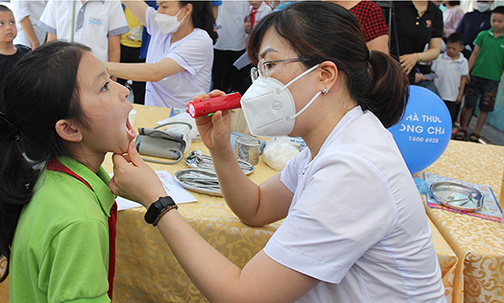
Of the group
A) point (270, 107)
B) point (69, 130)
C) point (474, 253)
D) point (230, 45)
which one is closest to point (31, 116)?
point (69, 130)

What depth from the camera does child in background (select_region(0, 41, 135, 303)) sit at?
2.96ft

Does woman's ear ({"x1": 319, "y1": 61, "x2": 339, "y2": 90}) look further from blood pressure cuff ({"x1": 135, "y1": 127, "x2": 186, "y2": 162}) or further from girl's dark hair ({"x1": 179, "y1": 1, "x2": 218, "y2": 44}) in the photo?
girl's dark hair ({"x1": 179, "y1": 1, "x2": 218, "y2": 44})

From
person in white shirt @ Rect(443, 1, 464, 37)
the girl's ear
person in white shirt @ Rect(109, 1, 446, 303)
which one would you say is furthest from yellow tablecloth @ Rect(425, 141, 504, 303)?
person in white shirt @ Rect(443, 1, 464, 37)

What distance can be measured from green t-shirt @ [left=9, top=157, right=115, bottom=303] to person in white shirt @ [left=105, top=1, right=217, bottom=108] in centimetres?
147

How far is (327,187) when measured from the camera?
2.71 ft

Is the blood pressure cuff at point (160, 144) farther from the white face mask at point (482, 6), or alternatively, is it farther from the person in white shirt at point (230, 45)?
the white face mask at point (482, 6)

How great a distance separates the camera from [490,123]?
5.72 m

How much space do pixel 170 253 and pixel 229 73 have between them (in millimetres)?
3083

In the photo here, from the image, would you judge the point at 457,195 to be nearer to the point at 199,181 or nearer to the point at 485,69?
the point at 199,181

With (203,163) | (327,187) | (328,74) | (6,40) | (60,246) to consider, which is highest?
(328,74)

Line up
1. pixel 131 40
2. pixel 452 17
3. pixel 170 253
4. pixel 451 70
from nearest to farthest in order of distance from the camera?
1. pixel 170 253
2. pixel 131 40
3. pixel 451 70
4. pixel 452 17

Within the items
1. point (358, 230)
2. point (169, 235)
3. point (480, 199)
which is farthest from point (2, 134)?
point (480, 199)

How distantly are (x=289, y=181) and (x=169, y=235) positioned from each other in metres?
0.49

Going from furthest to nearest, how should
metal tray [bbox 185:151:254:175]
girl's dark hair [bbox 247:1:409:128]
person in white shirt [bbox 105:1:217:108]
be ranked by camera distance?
person in white shirt [bbox 105:1:217:108] < metal tray [bbox 185:151:254:175] < girl's dark hair [bbox 247:1:409:128]
